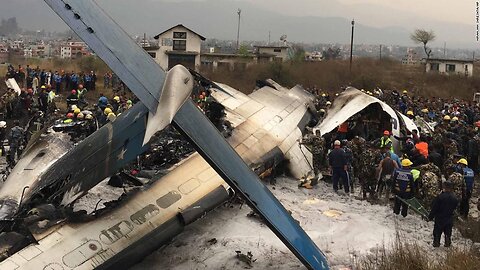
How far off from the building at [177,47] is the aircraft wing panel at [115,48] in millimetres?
35310

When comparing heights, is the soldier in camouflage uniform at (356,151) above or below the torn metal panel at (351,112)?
below

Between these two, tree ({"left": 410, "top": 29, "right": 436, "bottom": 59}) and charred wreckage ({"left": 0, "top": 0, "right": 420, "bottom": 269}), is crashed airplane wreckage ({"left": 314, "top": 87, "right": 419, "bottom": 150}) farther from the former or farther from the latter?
tree ({"left": 410, "top": 29, "right": 436, "bottom": 59})

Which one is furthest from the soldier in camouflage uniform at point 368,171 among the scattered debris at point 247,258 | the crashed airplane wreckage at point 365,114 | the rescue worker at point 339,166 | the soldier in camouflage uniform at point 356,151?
the scattered debris at point 247,258

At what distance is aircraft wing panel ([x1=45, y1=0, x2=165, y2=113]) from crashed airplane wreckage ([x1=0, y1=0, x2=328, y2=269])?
0.02m

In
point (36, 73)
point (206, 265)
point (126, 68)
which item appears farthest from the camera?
point (36, 73)

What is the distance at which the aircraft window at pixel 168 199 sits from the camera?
28.7 feet

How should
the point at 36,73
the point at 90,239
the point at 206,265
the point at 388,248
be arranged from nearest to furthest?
1. the point at 90,239
2. the point at 206,265
3. the point at 388,248
4. the point at 36,73

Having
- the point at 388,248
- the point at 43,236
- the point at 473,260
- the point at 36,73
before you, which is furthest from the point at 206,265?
the point at 36,73

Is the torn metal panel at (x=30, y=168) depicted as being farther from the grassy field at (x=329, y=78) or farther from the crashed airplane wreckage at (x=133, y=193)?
the grassy field at (x=329, y=78)

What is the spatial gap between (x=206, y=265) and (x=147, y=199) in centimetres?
155

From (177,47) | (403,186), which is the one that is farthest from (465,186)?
(177,47)

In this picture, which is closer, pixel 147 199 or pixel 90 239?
pixel 90 239

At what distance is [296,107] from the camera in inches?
700

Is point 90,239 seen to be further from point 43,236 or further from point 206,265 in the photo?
point 206,265
